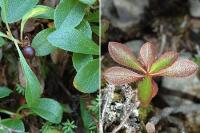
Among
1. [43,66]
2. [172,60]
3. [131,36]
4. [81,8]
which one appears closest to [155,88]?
[172,60]

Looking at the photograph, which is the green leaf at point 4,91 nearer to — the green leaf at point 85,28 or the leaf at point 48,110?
the leaf at point 48,110

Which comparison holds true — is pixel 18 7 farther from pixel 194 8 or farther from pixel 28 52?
pixel 194 8

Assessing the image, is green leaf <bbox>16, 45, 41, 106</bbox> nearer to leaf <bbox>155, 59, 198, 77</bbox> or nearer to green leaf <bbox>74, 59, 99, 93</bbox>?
green leaf <bbox>74, 59, 99, 93</bbox>

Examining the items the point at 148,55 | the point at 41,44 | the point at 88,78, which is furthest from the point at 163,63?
the point at 41,44

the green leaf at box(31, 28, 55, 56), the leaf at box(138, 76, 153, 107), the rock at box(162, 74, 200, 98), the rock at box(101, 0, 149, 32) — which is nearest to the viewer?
the leaf at box(138, 76, 153, 107)

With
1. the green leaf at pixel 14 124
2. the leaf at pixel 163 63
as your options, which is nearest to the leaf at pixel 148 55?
the leaf at pixel 163 63

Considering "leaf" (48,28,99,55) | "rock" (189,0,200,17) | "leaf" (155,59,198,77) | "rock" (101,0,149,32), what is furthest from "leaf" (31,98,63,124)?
"rock" (189,0,200,17)

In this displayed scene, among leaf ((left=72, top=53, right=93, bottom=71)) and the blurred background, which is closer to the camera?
leaf ((left=72, top=53, right=93, bottom=71))
